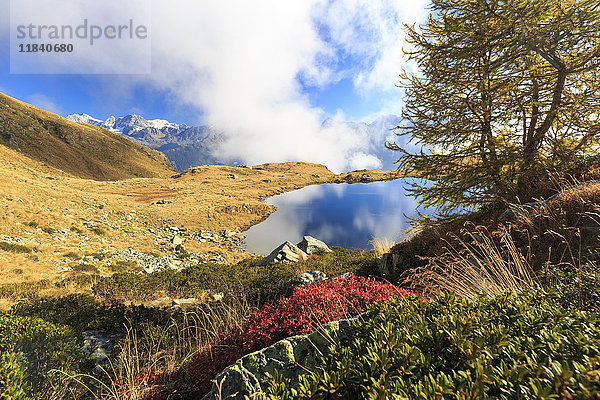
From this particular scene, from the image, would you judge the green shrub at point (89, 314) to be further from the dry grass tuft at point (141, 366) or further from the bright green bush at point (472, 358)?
the bright green bush at point (472, 358)

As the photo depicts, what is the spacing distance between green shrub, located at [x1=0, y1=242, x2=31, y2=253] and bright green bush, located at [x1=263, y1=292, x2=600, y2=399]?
68.9ft

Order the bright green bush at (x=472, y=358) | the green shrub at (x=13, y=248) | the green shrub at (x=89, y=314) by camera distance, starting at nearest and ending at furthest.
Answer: the bright green bush at (x=472, y=358), the green shrub at (x=89, y=314), the green shrub at (x=13, y=248)

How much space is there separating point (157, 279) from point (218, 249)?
16.0 meters

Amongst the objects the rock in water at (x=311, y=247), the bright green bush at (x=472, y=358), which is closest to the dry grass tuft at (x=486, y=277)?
the bright green bush at (x=472, y=358)

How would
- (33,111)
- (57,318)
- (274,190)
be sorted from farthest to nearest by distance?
1. (33,111)
2. (274,190)
3. (57,318)

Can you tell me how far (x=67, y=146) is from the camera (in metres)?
88.1

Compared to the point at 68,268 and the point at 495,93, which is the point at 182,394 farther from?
the point at 68,268

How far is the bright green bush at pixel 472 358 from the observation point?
1299 mm

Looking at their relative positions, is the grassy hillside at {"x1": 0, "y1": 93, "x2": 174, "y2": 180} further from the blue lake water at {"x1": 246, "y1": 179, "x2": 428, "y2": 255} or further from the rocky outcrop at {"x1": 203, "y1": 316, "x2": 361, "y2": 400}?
the rocky outcrop at {"x1": 203, "y1": 316, "x2": 361, "y2": 400}

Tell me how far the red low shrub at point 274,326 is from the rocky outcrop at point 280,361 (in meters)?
0.31

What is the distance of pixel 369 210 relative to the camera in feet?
157

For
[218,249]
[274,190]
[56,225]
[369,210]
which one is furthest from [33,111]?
[369,210]

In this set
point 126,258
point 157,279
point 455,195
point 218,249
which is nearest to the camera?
point 455,195

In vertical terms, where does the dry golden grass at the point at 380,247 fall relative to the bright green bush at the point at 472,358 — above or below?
below
